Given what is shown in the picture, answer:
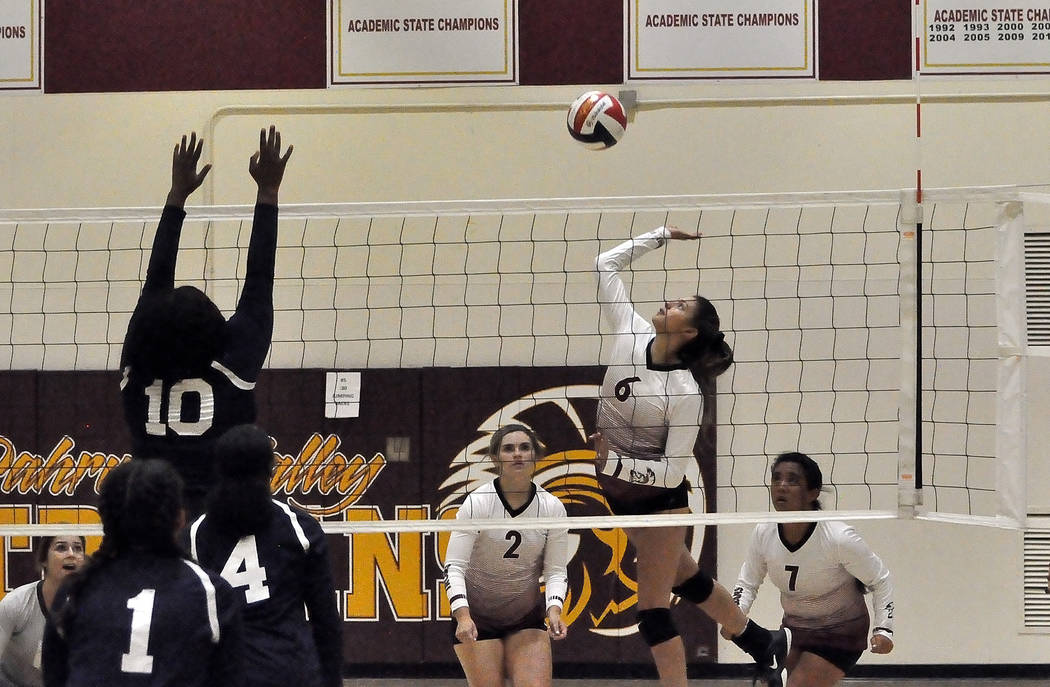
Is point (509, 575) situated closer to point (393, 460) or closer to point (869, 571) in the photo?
point (869, 571)

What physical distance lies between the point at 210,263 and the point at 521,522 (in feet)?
11.3

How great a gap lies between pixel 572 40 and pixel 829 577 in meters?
3.53

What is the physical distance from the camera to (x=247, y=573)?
3344 mm

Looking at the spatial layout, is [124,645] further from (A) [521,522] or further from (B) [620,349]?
(B) [620,349]

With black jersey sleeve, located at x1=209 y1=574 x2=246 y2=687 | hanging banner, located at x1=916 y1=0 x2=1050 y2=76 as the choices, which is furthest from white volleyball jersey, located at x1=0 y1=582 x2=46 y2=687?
hanging banner, located at x1=916 y1=0 x2=1050 y2=76

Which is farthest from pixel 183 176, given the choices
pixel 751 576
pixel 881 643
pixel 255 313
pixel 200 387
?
pixel 881 643

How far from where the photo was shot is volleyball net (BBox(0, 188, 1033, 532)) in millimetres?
7340

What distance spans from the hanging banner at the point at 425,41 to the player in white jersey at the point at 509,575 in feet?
8.52

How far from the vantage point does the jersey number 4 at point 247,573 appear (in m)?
3.33

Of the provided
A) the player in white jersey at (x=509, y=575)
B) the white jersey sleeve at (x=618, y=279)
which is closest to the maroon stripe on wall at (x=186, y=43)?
the player in white jersey at (x=509, y=575)

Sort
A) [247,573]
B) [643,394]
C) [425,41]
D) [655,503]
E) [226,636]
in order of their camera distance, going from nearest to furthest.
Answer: [226,636]
[247,573]
[643,394]
[655,503]
[425,41]

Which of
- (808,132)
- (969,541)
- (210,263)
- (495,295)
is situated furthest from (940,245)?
(210,263)

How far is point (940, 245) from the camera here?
7367 millimetres

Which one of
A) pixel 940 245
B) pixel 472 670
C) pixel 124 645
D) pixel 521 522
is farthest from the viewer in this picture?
pixel 940 245
